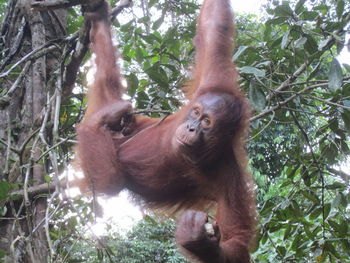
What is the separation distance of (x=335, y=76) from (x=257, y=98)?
429 millimetres

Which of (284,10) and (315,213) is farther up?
(284,10)

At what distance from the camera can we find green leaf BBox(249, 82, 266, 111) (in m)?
2.38

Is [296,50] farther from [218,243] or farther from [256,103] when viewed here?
[218,243]

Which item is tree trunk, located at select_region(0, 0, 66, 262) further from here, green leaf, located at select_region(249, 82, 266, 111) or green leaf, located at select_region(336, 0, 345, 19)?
green leaf, located at select_region(336, 0, 345, 19)

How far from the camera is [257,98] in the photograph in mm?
2418

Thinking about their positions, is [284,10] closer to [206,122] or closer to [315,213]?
[206,122]

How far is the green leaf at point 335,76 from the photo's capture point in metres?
2.35

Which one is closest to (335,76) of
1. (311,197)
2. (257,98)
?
(257,98)

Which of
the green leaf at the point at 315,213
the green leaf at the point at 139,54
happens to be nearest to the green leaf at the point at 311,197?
the green leaf at the point at 315,213

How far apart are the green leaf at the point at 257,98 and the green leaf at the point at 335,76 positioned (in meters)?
0.36

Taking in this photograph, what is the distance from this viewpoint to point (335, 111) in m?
2.75

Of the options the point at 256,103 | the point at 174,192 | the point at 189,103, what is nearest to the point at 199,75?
the point at 189,103

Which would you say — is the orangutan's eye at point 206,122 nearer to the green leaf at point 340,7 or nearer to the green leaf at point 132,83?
the green leaf at point 132,83

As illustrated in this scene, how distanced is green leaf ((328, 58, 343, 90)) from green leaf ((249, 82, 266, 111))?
14.1 inches
